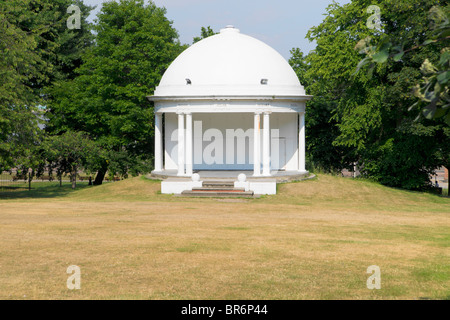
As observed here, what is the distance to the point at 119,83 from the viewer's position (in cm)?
4828

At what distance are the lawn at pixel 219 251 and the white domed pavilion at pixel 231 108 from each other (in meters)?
8.67

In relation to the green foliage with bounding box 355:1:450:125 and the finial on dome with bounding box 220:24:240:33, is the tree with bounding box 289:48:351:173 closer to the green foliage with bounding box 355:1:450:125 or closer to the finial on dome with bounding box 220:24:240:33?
the finial on dome with bounding box 220:24:240:33

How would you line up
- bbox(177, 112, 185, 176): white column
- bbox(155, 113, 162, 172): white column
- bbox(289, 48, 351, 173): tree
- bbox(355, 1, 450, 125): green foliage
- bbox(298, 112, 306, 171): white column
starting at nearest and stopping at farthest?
1. bbox(355, 1, 450, 125): green foliage
2. bbox(177, 112, 185, 176): white column
3. bbox(155, 113, 162, 172): white column
4. bbox(298, 112, 306, 171): white column
5. bbox(289, 48, 351, 173): tree

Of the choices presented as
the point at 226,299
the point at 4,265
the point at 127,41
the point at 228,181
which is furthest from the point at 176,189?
the point at 226,299

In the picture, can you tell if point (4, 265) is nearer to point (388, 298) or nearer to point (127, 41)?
point (388, 298)

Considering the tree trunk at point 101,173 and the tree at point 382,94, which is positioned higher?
the tree at point 382,94

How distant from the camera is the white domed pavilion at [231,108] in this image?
3531cm

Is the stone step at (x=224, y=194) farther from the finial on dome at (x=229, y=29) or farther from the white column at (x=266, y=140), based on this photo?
the finial on dome at (x=229, y=29)

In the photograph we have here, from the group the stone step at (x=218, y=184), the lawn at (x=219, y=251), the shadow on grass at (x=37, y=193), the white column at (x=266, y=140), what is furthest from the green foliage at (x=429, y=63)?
the shadow on grass at (x=37, y=193)

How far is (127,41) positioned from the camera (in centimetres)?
4716

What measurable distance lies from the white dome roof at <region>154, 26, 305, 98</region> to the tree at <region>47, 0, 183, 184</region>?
8.69m

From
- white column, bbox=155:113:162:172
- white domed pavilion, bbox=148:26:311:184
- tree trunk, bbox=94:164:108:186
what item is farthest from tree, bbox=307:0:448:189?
tree trunk, bbox=94:164:108:186

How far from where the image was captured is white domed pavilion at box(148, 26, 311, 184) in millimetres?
35312

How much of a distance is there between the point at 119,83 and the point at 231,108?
1621 centimetres
